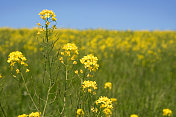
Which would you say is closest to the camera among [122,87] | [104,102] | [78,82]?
[104,102]

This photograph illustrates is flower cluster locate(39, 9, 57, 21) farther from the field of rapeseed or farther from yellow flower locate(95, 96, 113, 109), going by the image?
yellow flower locate(95, 96, 113, 109)

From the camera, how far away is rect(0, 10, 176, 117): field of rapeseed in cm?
221

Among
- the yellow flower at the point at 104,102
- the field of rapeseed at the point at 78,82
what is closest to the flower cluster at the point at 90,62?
the field of rapeseed at the point at 78,82

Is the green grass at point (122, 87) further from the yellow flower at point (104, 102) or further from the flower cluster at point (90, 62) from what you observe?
the yellow flower at point (104, 102)

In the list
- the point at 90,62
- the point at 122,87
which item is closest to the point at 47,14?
the point at 90,62

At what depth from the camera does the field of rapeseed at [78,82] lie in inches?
87.0

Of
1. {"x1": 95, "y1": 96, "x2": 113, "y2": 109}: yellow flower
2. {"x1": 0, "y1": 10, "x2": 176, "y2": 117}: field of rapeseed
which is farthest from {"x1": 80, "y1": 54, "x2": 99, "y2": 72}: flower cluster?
{"x1": 95, "y1": 96, "x2": 113, "y2": 109}: yellow flower

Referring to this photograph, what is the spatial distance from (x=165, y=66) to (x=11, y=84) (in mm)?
6633

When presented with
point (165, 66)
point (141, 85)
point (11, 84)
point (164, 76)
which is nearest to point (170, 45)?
point (165, 66)

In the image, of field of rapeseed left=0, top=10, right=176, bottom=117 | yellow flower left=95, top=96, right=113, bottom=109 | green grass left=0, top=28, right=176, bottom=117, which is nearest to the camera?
yellow flower left=95, top=96, right=113, bottom=109

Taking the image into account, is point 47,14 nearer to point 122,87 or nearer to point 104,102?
point 104,102

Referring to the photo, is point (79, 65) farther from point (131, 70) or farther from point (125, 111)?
point (131, 70)

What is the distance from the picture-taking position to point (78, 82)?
104 inches

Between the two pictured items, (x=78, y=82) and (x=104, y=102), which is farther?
(x=78, y=82)
